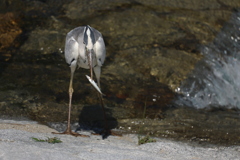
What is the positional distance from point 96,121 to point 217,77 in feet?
12.3

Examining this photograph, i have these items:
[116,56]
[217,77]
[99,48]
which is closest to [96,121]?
[99,48]

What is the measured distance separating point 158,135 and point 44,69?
3422mm

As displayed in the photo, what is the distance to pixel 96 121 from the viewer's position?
6.84m

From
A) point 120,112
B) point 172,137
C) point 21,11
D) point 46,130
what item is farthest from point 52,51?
point 172,137

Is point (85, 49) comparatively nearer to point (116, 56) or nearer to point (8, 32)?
point (116, 56)

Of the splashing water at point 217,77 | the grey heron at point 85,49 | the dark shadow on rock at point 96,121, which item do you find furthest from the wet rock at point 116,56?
the grey heron at point 85,49

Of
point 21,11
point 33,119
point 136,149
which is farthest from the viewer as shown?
point 21,11

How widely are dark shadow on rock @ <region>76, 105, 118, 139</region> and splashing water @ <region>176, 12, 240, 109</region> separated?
180 cm

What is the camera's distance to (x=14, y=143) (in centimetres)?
484

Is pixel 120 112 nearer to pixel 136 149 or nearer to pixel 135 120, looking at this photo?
pixel 135 120

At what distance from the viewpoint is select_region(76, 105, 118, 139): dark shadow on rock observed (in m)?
6.40

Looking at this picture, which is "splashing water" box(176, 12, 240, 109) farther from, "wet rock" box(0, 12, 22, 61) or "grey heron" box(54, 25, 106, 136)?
"wet rock" box(0, 12, 22, 61)

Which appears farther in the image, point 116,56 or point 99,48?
point 116,56

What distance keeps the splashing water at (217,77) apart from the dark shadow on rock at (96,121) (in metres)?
1.80
